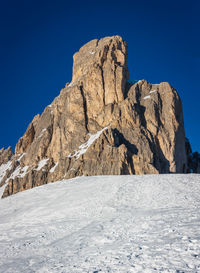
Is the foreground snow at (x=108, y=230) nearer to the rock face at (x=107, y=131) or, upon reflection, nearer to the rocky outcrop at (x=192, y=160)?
the rock face at (x=107, y=131)

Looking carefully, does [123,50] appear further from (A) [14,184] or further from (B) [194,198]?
(B) [194,198]

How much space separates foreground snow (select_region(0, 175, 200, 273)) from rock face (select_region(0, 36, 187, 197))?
1251 inches

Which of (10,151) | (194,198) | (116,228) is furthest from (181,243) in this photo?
(10,151)

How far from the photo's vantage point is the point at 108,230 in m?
9.02

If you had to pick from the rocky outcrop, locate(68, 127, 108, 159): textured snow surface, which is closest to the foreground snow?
locate(68, 127, 108, 159): textured snow surface

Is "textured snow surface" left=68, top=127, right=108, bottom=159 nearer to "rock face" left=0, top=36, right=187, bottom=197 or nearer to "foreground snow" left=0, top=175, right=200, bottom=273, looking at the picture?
"rock face" left=0, top=36, right=187, bottom=197

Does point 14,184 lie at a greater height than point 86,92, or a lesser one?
lesser

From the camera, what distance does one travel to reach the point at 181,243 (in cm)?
629

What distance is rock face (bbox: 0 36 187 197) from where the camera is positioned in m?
52.2

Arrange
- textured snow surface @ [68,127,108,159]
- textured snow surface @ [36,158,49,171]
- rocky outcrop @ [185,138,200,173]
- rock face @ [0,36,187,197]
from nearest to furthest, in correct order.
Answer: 1. rock face @ [0,36,187,197]
2. textured snow surface @ [68,127,108,159]
3. textured snow surface @ [36,158,49,171]
4. rocky outcrop @ [185,138,200,173]

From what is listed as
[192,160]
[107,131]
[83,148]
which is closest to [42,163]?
[83,148]

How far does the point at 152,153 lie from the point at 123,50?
4118cm

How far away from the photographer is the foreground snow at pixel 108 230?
5.66m

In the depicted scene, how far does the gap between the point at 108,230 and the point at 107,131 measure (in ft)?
151
